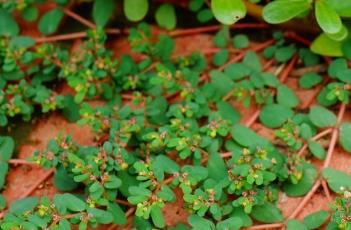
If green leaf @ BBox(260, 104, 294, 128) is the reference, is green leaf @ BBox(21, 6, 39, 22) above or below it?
above

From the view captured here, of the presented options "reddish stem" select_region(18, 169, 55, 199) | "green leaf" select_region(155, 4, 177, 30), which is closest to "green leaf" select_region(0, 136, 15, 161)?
"reddish stem" select_region(18, 169, 55, 199)

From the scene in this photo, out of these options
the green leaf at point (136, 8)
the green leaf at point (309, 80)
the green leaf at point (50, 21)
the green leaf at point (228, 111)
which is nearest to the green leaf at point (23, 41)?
the green leaf at point (50, 21)

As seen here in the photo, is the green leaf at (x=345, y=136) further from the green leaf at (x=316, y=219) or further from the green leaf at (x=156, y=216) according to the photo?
the green leaf at (x=156, y=216)

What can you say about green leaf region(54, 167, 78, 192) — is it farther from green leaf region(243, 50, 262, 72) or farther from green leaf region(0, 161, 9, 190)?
green leaf region(243, 50, 262, 72)

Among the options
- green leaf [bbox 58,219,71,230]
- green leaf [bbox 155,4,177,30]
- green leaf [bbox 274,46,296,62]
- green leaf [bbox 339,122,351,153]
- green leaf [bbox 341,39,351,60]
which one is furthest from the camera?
green leaf [bbox 155,4,177,30]

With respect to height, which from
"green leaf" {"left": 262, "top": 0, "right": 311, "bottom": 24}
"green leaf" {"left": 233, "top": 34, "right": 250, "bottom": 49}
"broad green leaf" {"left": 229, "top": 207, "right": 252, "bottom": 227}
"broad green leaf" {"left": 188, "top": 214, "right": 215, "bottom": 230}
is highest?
"green leaf" {"left": 262, "top": 0, "right": 311, "bottom": 24}

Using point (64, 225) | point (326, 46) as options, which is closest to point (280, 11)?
point (326, 46)

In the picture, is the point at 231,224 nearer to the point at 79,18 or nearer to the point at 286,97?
the point at 286,97
